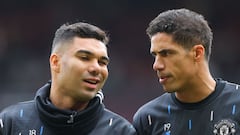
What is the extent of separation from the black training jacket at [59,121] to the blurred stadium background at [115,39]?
566 centimetres

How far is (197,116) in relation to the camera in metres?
3.44

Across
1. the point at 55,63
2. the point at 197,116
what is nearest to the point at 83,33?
the point at 55,63

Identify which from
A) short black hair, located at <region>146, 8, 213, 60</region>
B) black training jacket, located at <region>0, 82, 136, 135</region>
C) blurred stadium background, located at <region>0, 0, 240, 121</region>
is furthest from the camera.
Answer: blurred stadium background, located at <region>0, 0, 240, 121</region>

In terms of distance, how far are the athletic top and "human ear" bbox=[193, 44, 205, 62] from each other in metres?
0.16

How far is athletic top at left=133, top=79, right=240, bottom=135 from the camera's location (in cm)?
340

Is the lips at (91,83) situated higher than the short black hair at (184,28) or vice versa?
the short black hair at (184,28)

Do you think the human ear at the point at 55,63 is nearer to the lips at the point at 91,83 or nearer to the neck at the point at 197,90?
the lips at the point at 91,83

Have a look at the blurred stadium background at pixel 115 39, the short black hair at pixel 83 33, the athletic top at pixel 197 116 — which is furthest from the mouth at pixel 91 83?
the blurred stadium background at pixel 115 39

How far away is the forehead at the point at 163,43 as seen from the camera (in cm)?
343

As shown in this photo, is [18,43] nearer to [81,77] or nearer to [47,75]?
[47,75]

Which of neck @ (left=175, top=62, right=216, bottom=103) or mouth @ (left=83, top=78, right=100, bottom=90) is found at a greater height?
mouth @ (left=83, top=78, right=100, bottom=90)

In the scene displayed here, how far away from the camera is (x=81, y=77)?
11.2 feet

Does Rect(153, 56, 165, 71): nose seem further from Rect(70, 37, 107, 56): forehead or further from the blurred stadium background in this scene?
the blurred stadium background

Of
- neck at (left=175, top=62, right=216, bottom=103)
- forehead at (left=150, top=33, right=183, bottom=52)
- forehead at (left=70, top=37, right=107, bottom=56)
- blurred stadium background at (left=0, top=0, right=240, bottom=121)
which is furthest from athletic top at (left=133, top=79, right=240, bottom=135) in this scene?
blurred stadium background at (left=0, top=0, right=240, bottom=121)
